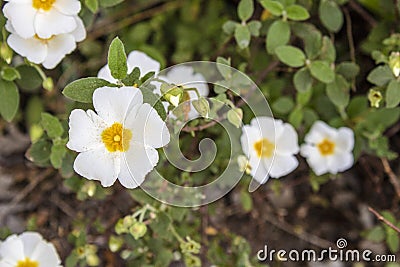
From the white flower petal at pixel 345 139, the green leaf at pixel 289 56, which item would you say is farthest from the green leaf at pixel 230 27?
the white flower petal at pixel 345 139

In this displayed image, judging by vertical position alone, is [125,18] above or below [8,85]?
below

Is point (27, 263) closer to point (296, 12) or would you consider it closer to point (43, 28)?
point (43, 28)

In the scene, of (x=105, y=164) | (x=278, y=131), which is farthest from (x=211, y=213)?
(x=105, y=164)

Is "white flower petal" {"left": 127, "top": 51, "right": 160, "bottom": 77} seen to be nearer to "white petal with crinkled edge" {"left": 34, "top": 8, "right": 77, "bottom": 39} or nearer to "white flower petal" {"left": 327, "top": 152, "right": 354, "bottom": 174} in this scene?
"white petal with crinkled edge" {"left": 34, "top": 8, "right": 77, "bottom": 39}

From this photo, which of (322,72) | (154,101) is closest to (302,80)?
(322,72)

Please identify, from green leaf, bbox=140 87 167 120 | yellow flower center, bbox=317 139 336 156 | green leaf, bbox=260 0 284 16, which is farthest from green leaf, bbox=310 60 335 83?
green leaf, bbox=140 87 167 120

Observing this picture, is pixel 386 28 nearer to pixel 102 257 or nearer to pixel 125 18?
pixel 125 18
